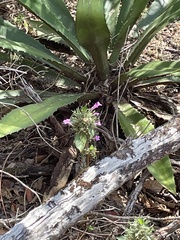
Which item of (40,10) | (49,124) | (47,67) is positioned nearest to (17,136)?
(49,124)

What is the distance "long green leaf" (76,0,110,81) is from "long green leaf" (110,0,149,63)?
11 centimetres

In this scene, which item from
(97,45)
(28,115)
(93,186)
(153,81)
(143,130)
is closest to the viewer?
(93,186)

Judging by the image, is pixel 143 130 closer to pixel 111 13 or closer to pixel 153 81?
pixel 153 81

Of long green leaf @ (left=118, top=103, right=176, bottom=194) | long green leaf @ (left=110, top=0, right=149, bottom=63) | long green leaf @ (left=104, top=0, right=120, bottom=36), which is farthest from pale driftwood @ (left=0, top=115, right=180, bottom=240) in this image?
long green leaf @ (left=104, top=0, right=120, bottom=36)

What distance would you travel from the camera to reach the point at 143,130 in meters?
2.05

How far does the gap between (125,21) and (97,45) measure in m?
0.29

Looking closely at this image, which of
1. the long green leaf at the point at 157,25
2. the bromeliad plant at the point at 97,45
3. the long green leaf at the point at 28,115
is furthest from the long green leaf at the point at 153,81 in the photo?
the long green leaf at the point at 28,115

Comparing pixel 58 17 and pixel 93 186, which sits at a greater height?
pixel 58 17

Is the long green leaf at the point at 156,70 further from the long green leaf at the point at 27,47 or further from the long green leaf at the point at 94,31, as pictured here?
the long green leaf at the point at 27,47

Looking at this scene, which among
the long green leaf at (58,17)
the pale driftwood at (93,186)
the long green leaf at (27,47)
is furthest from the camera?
the long green leaf at (58,17)

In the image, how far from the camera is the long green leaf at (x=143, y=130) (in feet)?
6.43

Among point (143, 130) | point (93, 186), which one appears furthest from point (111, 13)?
point (93, 186)

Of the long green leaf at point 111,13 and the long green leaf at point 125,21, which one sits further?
the long green leaf at point 111,13

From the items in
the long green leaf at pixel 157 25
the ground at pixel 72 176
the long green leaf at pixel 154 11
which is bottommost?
the ground at pixel 72 176
